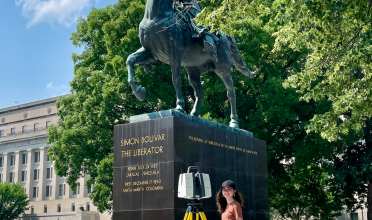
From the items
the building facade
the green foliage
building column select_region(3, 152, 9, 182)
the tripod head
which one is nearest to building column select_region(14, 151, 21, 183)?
the building facade

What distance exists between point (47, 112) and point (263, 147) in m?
68.9

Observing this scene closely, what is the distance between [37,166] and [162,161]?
6984cm

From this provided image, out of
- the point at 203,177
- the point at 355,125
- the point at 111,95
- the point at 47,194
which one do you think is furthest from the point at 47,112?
the point at 203,177

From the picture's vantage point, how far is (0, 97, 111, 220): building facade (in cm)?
7062

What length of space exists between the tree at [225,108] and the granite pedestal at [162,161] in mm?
10835

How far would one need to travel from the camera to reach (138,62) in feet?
39.7

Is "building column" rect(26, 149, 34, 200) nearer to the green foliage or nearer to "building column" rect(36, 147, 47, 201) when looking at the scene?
"building column" rect(36, 147, 47, 201)

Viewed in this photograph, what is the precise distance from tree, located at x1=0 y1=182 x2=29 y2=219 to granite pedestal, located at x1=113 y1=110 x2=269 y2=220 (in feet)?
187

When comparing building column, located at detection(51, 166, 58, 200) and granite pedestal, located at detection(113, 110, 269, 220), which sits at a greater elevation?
building column, located at detection(51, 166, 58, 200)

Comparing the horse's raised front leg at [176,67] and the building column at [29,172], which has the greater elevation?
the building column at [29,172]

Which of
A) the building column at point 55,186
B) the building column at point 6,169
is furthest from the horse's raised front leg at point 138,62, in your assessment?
the building column at point 6,169

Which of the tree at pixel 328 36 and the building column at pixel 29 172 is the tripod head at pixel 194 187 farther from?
the building column at pixel 29 172

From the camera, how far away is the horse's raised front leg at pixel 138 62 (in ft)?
38.1

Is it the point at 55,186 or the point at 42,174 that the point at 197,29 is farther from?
the point at 42,174
